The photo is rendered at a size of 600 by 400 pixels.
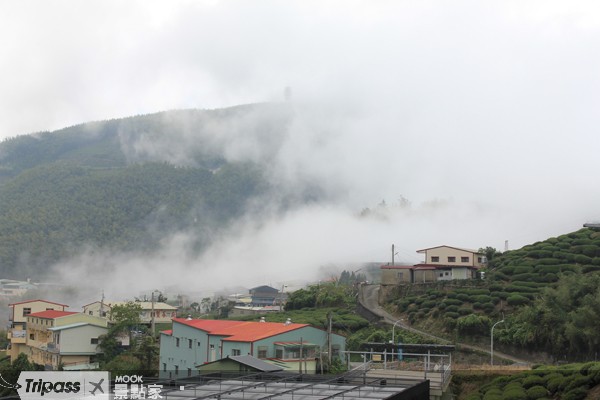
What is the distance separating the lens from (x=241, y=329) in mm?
54000

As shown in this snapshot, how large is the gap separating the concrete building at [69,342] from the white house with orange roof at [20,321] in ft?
13.1

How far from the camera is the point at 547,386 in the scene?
33.4 metres

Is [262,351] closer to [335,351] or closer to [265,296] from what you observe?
[335,351]

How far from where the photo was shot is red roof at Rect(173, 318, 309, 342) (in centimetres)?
4983

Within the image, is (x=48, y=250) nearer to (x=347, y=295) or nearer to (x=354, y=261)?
(x=354, y=261)

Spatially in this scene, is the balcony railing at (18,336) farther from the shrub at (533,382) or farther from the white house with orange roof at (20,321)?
the shrub at (533,382)

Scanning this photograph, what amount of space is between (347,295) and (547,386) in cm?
6264

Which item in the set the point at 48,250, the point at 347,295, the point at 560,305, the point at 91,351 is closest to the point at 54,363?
the point at 91,351

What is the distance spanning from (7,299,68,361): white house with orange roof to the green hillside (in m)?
39.9

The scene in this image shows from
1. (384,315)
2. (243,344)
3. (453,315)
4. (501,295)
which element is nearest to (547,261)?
(501,295)

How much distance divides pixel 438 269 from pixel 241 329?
42.4 metres

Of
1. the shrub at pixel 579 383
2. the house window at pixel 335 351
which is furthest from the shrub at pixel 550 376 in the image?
the house window at pixel 335 351

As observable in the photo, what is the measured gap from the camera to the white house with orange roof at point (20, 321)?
8131 centimetres

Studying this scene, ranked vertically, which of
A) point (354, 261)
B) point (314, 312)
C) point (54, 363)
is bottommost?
point (54, 363)
